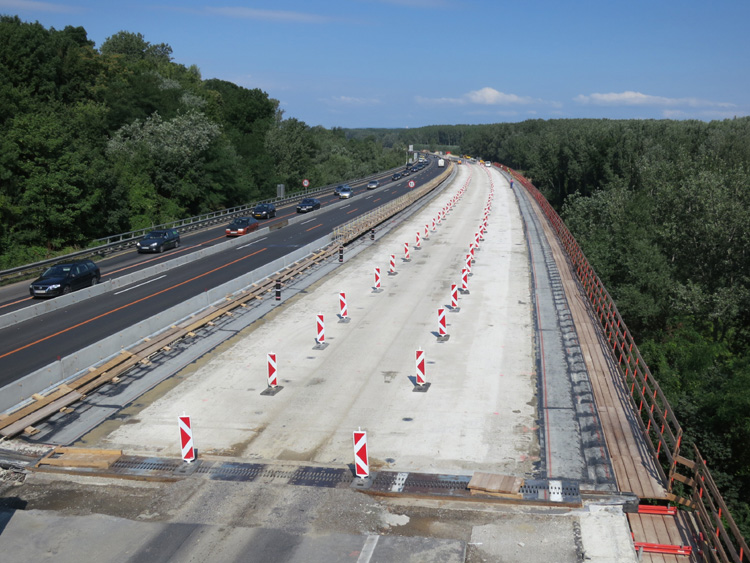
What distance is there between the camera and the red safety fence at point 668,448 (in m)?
10.1

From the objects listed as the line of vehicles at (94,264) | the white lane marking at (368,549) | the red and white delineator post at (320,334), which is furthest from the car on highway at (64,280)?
the white lane marking at (368,549)

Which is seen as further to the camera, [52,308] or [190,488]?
[52,308]

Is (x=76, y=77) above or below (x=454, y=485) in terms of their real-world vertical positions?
above

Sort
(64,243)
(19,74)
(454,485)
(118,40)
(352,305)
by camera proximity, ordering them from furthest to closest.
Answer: (118,40) < (19,74) < (64,243) < (352,305) < (454,485)

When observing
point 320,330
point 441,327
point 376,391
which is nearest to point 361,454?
point 376,391

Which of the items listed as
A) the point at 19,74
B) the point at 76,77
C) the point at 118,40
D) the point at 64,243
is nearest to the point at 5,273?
the point at 64,243

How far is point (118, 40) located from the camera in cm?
14912

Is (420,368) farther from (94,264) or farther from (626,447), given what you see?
(94,264)

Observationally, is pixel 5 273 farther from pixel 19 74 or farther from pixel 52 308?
pixel 19 74

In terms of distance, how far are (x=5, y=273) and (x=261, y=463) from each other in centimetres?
3023

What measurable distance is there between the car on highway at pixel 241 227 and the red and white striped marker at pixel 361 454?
41.6 meters

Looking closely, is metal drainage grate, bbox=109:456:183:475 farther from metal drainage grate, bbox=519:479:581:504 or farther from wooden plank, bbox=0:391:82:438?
metal drainage grate, bbox=519:479:581:504

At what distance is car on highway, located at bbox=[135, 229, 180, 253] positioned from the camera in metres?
46.0

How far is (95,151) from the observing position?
2527 inches
